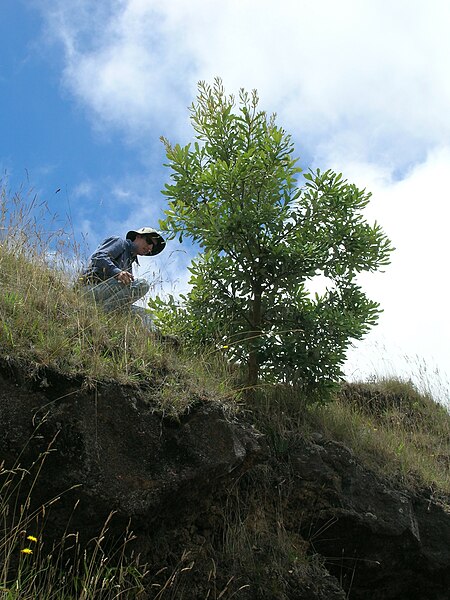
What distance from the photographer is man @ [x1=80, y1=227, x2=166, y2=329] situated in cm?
852

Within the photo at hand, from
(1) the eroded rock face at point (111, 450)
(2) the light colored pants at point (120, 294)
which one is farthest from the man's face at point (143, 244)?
(1) the eroded rock face at point (111, 450)

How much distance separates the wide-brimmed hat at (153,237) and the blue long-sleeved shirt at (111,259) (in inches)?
5.7

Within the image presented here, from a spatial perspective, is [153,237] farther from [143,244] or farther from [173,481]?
[173,481]

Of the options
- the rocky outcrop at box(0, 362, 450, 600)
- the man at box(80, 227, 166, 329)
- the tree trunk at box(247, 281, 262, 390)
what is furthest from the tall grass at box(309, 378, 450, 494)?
the man at box(80, 227, 166, 329)

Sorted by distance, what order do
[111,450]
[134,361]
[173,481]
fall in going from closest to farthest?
[111,450], [173,481], [134,361]

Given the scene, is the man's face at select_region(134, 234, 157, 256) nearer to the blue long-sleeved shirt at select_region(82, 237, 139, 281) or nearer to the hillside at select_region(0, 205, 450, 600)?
the blue long-sleeved shirt at select_region(82, 237, 139, 281)

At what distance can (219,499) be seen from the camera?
7.00m

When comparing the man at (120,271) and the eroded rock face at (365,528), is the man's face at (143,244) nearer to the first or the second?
the man at (120,271)

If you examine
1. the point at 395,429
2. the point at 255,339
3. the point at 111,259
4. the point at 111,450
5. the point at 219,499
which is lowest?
the point at 219,499

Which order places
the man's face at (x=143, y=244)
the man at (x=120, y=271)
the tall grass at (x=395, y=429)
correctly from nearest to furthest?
the man at (x=120, y=271)
the tall grass at (x=395, y=429)
the man's face at (x=143, y=244)

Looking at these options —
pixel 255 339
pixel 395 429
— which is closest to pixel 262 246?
pixel 255 339

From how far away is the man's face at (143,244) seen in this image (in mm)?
9727

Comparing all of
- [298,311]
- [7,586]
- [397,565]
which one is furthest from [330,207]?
[7,586]

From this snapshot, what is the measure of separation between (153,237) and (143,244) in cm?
17
